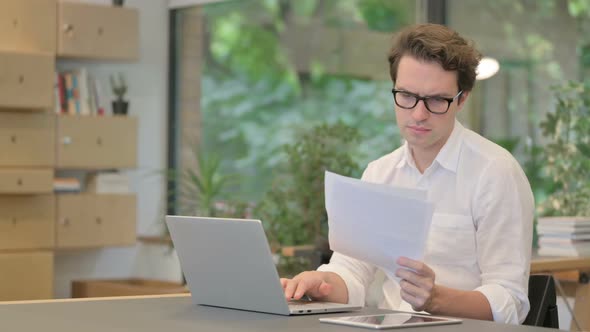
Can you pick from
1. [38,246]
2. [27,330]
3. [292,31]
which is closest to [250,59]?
[292,31]

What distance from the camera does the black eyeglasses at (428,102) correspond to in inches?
92.3

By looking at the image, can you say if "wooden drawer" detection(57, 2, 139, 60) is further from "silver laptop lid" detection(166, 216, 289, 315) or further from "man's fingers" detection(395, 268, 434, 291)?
"man's fingers" detection(395, 268, 434, 291)

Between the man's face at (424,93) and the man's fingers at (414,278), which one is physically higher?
the man's face at (424,93)

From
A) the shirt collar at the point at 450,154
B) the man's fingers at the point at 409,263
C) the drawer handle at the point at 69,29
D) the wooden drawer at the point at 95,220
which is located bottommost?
the wooden drawer at the point at 95,220

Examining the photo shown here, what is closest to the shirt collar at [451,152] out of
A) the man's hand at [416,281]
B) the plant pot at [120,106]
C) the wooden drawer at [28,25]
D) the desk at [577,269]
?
the man's hand at [416,281]

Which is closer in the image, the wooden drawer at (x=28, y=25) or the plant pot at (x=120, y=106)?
the wooden drawer at (x=28, y=25)

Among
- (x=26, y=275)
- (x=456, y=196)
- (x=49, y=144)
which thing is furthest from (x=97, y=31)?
(x=456, y=196)

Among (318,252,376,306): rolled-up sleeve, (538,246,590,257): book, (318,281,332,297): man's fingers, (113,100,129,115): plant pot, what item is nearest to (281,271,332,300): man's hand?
(318,281,332,297): man's fingers

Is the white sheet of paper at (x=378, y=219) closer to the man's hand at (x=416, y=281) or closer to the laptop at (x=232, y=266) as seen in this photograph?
the man's hand at (x=416, y=281)

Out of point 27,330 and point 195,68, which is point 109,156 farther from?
point 27,330

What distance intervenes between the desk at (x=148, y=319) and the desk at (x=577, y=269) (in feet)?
5.79

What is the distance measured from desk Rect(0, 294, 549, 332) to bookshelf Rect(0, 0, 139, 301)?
12.1 feet

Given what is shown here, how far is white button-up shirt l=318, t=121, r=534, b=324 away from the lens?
230 cm

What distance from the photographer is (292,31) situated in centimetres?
616
